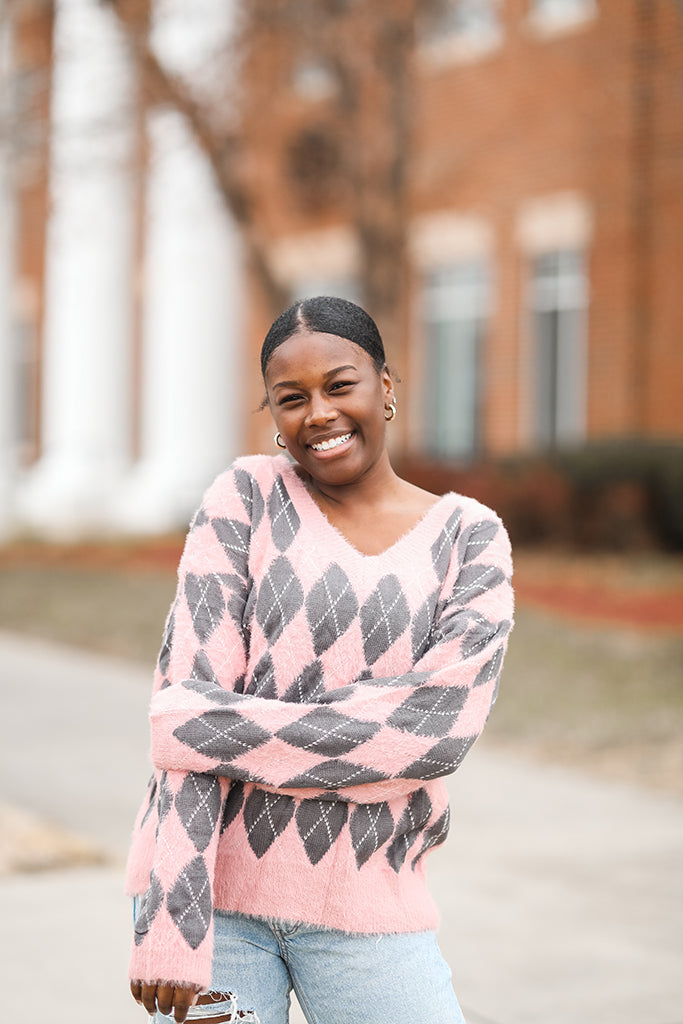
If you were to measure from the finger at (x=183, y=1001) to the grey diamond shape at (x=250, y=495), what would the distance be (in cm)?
68

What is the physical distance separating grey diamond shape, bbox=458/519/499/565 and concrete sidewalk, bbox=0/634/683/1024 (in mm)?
2249

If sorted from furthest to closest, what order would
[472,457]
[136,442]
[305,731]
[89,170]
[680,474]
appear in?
1. [136,442]
2. [472,457]
3. [680,474]
4. [89,170]
5. [305,731]

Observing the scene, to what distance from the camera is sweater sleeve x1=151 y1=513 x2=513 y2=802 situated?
2.16 m

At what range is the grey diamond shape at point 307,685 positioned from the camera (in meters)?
2.22

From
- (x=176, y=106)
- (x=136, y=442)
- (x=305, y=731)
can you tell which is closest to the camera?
(x=305, y=731)

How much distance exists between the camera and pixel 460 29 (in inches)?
614

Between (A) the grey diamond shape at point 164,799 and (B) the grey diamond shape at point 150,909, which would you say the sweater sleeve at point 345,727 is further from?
(B) the grey diamond shape at point 150,909

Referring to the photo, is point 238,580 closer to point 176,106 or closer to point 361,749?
point 361,749

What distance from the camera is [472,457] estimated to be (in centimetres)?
1647

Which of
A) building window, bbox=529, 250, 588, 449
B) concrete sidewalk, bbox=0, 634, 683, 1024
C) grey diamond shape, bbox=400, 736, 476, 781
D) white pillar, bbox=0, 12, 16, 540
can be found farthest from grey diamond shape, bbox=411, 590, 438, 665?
white pillar, bbox=0, 12, 16, 540

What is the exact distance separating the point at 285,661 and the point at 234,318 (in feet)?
58.2

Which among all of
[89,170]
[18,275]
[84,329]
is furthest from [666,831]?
[18,275]

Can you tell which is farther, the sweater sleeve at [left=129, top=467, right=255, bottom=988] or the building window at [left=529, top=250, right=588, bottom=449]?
the building window at [left=529, top=250, right=588, bottom=449]

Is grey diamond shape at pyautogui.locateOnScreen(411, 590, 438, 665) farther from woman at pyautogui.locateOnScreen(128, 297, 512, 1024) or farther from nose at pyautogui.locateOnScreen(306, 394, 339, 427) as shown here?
nose at pyautogui.locateOnScreen(306, 394, 339, 427)
